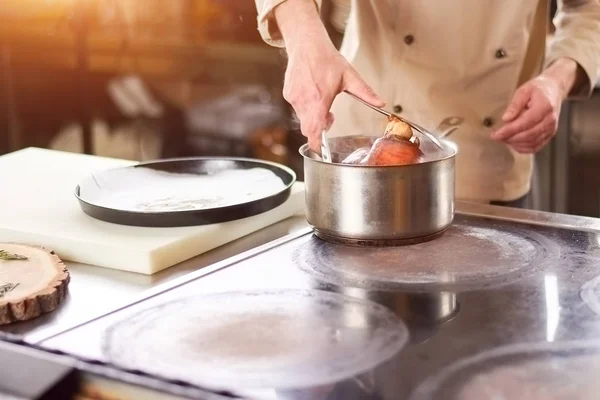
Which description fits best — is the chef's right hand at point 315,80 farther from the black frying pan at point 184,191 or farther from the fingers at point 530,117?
the fingers at point 530,117

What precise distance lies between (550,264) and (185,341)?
45 cm

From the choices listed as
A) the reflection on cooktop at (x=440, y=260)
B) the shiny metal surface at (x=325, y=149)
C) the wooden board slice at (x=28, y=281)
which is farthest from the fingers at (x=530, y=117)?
the wooden board slice at (x=28, y=281)

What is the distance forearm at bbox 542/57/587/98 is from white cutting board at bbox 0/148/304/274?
46 cm

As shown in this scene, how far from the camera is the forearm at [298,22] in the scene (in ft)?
3.88

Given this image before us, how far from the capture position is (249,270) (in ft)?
3.39

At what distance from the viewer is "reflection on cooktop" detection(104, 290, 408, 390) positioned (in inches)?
29.2

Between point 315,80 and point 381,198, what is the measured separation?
188 millimetres

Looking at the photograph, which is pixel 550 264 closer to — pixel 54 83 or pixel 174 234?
pixel 174 234

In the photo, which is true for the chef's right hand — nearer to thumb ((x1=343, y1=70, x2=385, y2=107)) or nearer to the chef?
thumb ((x1=343, y1=70, x2=385, y2=107))

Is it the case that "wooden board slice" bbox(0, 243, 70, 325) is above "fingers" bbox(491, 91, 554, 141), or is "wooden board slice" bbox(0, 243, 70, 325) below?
below

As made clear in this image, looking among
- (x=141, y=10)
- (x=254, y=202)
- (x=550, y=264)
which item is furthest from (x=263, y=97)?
(x=550, y=264)

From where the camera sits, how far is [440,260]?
1.04 m

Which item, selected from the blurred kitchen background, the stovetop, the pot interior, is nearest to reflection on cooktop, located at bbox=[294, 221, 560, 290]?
the stovetop

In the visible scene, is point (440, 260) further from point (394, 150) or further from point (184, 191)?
point (184, 191)
